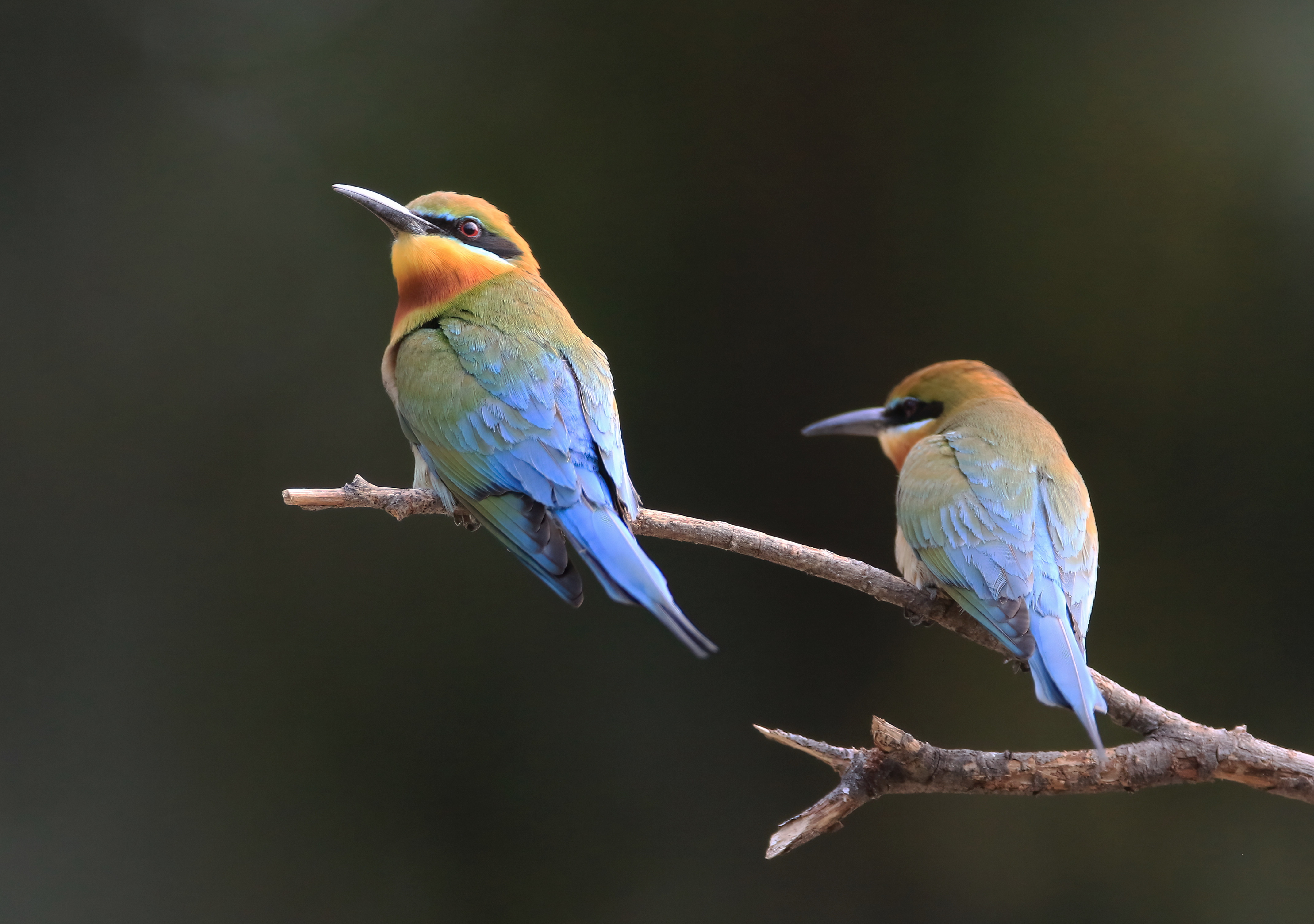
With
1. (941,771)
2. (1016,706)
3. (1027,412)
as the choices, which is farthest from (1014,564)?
(1016,706)

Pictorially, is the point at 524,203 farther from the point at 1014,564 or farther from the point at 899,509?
the point at 1014,564

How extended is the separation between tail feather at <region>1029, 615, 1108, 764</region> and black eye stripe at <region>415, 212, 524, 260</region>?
3.71ft

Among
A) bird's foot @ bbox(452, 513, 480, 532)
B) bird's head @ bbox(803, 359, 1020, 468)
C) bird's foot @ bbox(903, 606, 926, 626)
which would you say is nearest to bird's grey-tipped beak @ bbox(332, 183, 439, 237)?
bird's foot @ bbox(452, 513, 480, 532)

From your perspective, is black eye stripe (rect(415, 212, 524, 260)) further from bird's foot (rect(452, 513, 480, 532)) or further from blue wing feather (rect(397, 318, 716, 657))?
bird's foot (rect(452, 513, 480, 532))

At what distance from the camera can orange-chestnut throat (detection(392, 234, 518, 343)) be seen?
193 cm

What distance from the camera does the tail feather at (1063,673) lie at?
4.57 feet

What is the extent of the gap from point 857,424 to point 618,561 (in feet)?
3.77

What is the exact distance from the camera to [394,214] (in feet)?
6.37

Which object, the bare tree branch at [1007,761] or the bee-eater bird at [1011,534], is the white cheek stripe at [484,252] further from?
Result: the bee-eater bird at [1011,534]

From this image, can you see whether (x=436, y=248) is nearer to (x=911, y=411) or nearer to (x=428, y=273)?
(x=428, y=273)

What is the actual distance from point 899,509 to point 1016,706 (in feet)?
3.60

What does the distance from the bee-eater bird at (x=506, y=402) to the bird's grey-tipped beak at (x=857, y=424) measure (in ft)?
2.34

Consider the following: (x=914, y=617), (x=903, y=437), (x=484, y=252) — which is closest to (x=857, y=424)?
(x=903, y=437)

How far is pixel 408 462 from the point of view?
288 cm
